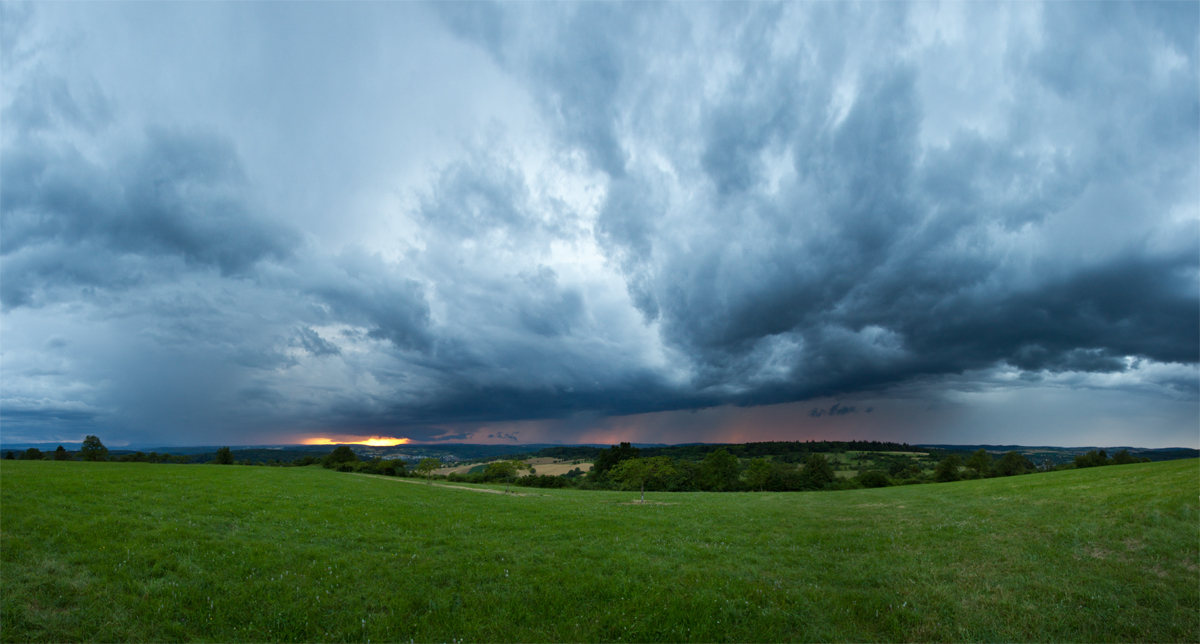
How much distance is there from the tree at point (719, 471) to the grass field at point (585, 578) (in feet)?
286

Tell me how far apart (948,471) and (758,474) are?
38.3m

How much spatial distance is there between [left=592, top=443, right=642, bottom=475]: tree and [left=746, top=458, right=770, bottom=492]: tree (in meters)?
34.1

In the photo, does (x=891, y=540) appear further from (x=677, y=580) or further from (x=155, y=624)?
(x=155, y=624)

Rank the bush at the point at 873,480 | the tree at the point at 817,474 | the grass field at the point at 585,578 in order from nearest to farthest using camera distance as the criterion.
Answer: the grass field at the point at 585,578
the bush at the point at 873,480
the tree at the point at 817,474

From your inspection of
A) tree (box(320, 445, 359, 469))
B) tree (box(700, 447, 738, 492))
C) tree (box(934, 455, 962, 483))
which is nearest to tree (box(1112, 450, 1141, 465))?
tree (box(934, 455, 962, 483))

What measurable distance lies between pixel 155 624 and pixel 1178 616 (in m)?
22.1

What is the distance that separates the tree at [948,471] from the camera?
3611 inches

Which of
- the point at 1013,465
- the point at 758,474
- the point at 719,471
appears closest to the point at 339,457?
the point at 719,471

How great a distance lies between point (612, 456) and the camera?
133 metres

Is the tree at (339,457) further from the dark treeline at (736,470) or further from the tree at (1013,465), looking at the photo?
the tree at (1013,465)

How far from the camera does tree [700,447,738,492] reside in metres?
101

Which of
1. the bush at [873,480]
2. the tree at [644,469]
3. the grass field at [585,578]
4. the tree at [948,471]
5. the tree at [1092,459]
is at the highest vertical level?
the grass field at [585,578]

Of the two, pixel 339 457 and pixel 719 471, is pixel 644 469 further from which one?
pixel 339 457

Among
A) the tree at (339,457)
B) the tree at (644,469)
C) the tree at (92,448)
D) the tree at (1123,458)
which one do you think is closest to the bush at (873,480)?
the tree at (1123,458)
